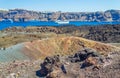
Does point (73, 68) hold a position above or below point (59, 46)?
above

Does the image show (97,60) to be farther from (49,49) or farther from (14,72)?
(49,49)

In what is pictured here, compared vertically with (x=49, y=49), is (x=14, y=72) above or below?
above

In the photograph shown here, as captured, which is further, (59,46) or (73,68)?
(59,46)

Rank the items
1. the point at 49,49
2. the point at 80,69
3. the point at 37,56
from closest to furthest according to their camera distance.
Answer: the point at 80,69
the point at 37,56
the point at 49,49

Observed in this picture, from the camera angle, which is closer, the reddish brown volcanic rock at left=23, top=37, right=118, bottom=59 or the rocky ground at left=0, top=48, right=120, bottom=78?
the rocky ground at left=0, top=48, right=120, bottom=78

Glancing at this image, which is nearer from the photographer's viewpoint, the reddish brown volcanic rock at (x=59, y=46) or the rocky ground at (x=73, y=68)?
the rocky ground at (x=73, y=68)

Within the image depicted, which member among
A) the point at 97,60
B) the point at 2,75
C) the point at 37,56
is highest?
the point at 97,60

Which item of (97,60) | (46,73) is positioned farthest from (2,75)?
(97,60)

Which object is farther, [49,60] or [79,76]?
[49,60]

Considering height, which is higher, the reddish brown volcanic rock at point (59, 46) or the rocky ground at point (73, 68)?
the rocky ground at point (73, 68)

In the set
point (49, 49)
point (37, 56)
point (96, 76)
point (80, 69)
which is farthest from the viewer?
point (49, 49)

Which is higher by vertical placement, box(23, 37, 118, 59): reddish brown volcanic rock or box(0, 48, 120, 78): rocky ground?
box(0, 48, 120, 78): rocky ground
